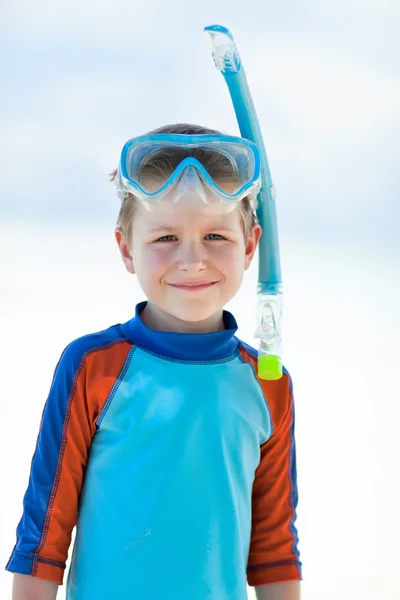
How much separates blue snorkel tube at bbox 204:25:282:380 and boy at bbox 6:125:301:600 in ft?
0.23

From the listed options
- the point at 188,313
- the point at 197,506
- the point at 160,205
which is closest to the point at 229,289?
the point at 188,313

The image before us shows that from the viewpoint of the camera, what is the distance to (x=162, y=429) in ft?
5.41

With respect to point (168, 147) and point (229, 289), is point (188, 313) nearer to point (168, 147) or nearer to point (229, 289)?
point (229, 289)

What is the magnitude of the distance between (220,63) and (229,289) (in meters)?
0.52

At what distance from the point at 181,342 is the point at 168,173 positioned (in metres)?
0.38

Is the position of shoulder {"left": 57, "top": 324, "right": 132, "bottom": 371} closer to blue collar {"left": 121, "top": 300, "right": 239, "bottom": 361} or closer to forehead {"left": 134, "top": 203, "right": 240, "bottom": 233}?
blue collar {"left": 121, "top": 300, "right": 239, "bottom": 361}

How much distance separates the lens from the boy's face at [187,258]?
1.69m

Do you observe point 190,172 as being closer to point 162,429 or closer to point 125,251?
point 125,251

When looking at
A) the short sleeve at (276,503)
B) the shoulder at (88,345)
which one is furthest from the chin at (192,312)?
the short sleeve at (276,503)

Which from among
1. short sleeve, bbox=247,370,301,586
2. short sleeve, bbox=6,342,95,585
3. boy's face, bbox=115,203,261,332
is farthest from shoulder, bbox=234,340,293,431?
short sleeve, bbox=6,342,95,585

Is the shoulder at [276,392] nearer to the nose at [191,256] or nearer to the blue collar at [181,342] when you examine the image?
the blue collar at [181,342]

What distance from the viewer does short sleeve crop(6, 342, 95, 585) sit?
1603 mm

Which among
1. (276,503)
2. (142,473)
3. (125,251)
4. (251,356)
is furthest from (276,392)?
(125,251)

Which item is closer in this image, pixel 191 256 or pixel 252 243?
pixel 191 256
